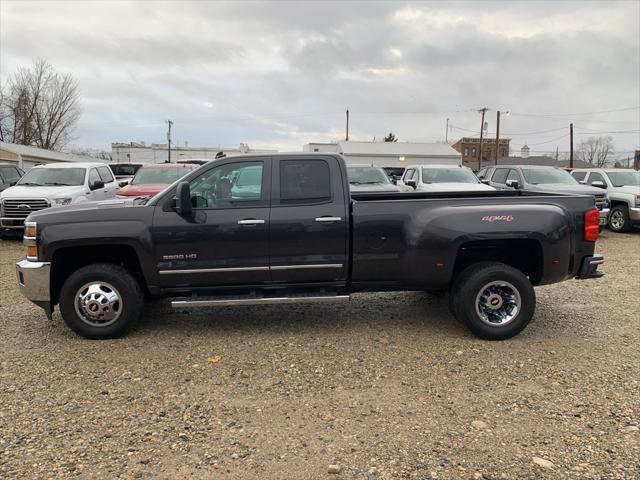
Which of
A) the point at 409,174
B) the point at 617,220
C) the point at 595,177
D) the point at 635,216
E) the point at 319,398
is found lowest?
the point at 319,398

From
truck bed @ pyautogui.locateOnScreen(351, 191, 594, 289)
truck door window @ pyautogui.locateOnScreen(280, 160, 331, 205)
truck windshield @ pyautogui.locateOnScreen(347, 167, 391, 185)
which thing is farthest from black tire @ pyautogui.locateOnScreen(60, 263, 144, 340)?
truck windshield @ pyautogui.locateOnScreen(347, 167, 391, 185)

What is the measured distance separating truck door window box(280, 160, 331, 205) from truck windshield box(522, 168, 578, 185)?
9.05 meters

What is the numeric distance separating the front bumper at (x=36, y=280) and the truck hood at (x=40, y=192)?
660 cm

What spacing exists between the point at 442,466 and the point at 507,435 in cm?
60

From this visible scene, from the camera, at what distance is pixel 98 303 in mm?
4723

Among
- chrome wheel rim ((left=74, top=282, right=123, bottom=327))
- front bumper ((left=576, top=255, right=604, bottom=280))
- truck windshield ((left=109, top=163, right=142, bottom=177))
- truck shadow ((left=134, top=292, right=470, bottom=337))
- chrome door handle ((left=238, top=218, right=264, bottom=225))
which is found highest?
truck windshield ((left=109, top=163, right=142, bottom=177))

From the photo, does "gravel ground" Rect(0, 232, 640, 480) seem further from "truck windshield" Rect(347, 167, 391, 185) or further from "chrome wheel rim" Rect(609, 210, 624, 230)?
"chrome wheel rim" Rect(609, 210, 624, 230)

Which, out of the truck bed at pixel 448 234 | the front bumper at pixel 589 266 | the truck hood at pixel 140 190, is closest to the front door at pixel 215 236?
the truck bed at pixel 448 234

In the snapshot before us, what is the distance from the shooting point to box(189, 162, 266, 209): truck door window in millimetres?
4852

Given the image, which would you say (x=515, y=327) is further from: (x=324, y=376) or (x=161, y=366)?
(x=161, y=366)

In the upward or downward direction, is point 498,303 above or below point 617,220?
below

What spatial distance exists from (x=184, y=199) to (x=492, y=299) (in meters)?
3.14

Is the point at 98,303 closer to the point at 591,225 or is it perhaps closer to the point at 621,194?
the point at 591,225

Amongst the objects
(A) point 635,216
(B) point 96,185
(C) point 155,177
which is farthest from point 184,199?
(A) point 635,216
